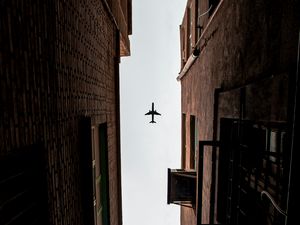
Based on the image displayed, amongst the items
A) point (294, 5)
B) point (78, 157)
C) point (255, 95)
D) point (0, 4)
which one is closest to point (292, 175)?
point (294, 5)

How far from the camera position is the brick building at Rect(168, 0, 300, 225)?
425 cm

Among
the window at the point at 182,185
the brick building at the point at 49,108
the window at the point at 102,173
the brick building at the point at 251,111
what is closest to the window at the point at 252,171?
the brick building at the point at 251,111

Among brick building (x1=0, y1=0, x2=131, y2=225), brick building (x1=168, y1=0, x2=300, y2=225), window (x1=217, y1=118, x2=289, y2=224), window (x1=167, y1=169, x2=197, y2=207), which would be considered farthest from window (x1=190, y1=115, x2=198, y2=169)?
brick building (x1=0, y1=0, x2=131, y2=225)

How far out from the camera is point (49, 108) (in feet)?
16.5

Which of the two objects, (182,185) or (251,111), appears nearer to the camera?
(251,111)

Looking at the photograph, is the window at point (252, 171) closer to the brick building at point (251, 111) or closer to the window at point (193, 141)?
the brick building at point (251, 111)

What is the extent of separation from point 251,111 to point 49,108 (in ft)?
11.8

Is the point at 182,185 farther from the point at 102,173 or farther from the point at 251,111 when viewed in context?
the point at 251,111

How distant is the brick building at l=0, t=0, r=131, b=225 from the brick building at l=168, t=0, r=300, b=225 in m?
2.82

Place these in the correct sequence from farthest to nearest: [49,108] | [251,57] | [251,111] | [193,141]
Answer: [193,141]
[251,57]
[251,111]
[49,108]

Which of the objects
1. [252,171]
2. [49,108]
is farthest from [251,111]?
[49,108]

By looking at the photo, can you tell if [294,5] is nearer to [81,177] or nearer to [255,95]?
[255,95]

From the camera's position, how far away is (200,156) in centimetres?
750

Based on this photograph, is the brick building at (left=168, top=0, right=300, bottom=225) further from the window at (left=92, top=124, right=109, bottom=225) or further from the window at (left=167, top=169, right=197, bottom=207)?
the window at (left=92, top=124, right=109, bottom=225)
